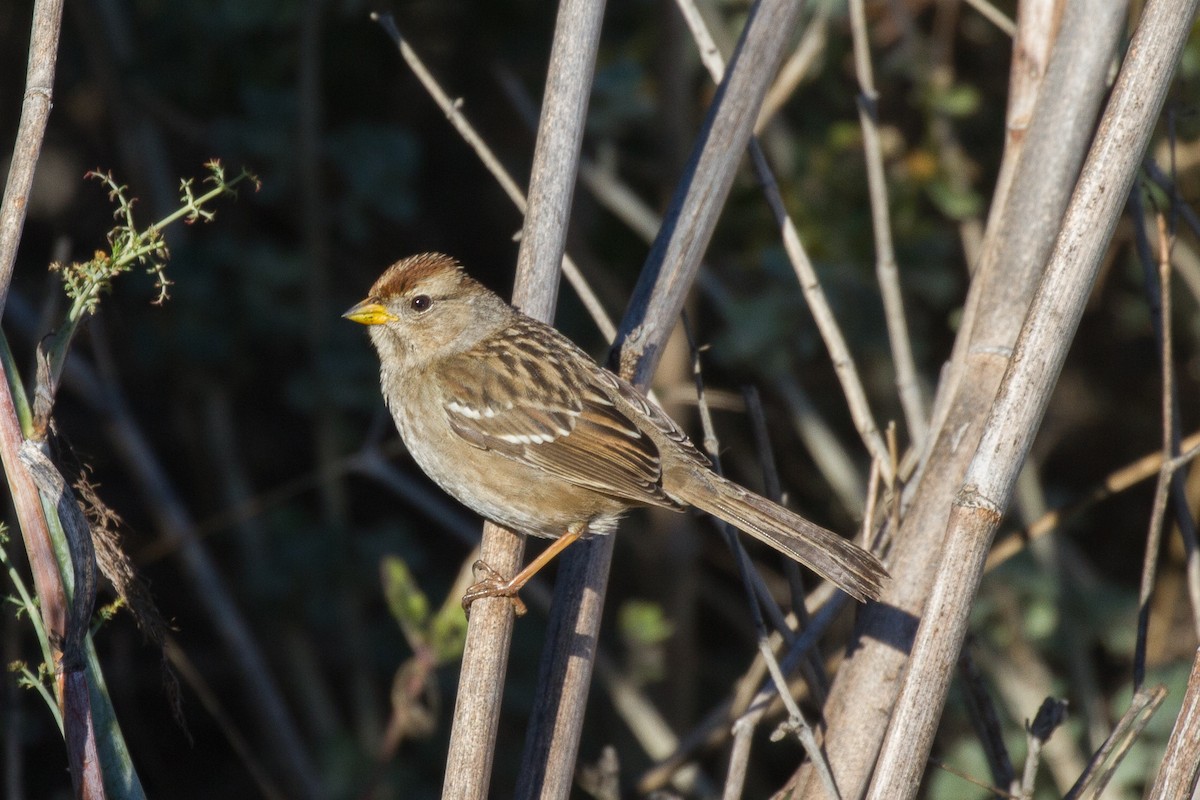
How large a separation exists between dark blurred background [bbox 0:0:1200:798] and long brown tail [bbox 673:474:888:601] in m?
0.99

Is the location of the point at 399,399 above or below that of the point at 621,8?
below

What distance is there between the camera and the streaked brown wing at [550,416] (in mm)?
2842

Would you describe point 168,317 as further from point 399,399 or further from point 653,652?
point 653,652

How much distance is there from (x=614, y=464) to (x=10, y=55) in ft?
10.3

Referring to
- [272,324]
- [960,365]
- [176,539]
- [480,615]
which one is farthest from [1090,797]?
[272,324]

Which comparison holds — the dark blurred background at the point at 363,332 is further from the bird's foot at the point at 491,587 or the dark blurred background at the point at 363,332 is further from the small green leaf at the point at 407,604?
the bird's foot at the point at 491,587

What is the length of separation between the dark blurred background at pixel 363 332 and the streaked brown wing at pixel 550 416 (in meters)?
0.78

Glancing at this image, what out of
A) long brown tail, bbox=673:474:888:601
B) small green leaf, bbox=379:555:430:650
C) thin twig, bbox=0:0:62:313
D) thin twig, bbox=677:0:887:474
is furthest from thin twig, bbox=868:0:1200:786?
small green leaf, bbox=379:555:430:650

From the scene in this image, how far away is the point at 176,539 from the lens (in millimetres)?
3754

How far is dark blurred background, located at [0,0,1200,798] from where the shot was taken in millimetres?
4066

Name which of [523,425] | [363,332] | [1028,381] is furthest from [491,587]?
[363,332]

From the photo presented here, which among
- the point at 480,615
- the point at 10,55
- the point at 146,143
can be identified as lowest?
the point at 480,615

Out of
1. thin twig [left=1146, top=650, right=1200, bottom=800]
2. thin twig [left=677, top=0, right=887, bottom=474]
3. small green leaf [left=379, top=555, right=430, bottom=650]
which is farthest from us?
small green leaf [left=379, top=555, right=430, bottom=650]

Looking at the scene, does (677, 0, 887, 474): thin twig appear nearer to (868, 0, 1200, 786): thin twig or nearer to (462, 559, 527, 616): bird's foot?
(868, 0, 1200, 786): thin twig
